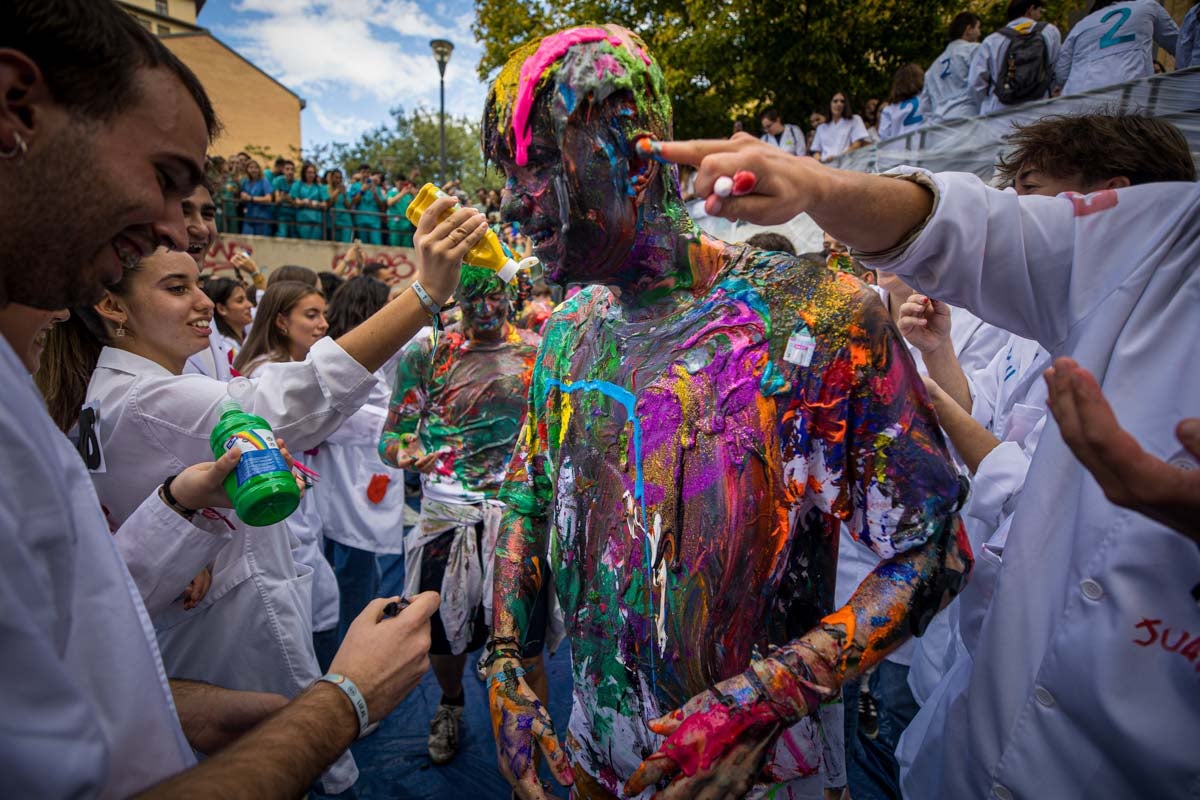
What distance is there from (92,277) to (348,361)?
1056 mm

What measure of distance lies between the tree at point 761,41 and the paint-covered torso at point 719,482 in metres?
13.1

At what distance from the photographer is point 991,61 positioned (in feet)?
22.7

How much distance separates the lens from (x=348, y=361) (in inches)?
84.0

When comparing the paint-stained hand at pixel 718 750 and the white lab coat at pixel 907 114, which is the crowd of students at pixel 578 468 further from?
the white lab coat at pixel 907 114

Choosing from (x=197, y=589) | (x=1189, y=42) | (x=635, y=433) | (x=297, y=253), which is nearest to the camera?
(x=635, y=433)

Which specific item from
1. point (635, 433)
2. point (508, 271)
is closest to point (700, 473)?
point (635, 433)

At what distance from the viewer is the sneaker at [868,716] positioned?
3.45 metres

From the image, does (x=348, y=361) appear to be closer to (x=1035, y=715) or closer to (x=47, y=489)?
(x=47, y=489)

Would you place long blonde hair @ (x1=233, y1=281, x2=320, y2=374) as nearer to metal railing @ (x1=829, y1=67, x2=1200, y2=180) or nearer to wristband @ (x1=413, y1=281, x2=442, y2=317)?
wristband @ (x1=413, y1=281, x2=442, y2=317)

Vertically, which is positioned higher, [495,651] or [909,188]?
[909,188]

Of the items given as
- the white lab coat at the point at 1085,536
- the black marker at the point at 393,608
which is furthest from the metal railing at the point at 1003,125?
the black marker at the point at 393,608

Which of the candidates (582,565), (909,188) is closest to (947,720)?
(582,565)

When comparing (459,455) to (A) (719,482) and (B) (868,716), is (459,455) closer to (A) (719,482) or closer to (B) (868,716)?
(A) (719,482)

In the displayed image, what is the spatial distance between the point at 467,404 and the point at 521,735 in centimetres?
238
